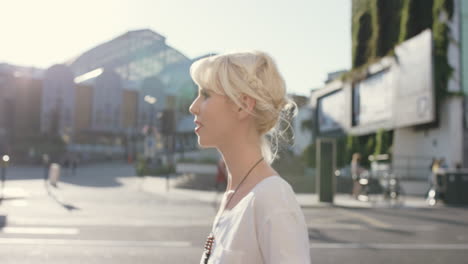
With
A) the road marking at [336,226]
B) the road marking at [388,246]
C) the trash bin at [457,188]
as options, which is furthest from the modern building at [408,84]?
the road marking at [388,246]

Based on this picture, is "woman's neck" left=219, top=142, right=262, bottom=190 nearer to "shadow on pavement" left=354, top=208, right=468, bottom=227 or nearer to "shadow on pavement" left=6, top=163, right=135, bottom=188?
"shadow on pavement" left=354, top=208, right=468, bottom=227

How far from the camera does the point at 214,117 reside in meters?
1.53

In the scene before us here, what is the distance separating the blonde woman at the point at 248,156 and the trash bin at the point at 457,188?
16978 mm

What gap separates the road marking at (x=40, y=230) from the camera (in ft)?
28.7

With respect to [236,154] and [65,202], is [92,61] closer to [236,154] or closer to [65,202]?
[236,154]

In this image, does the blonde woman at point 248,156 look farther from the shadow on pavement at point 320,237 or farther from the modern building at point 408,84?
the modern building at point 408,84

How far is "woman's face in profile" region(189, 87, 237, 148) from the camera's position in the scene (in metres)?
1.51

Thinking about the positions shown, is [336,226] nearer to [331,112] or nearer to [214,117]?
[214,117]

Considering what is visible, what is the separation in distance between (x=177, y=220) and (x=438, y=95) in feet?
53.6

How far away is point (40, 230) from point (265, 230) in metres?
8.67

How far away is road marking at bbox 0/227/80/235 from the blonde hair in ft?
26.1

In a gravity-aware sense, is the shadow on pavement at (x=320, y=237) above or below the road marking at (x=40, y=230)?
below

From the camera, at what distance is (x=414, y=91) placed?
23406mm

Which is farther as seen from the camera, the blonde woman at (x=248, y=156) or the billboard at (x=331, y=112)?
the billboard at (x=331, y=112)
